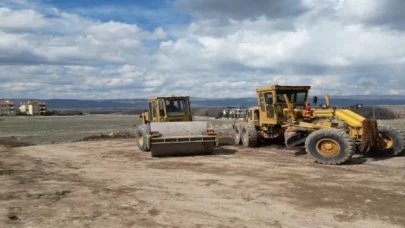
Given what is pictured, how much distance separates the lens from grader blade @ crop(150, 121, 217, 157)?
14.5 meters

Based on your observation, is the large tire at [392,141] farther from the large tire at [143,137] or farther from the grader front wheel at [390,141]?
the large tire at [143,137]

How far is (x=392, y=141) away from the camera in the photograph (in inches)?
535

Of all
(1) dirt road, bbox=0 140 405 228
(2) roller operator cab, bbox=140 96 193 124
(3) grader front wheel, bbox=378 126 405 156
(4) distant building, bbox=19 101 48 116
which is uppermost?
(4) distant building, bbox=19 101 48 116

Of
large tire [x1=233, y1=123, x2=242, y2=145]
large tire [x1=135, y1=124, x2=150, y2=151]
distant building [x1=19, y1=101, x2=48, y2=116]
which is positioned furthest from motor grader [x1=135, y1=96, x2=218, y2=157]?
distant building [x1=19, y1=101, x2=48, y2=116]

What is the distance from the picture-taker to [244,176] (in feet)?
35.3

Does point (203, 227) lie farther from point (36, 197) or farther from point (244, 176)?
point (244, 176)

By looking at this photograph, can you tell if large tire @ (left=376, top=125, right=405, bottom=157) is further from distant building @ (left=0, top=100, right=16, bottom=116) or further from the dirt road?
distant building @ (left=0, top=100, right=16, bottom=116)

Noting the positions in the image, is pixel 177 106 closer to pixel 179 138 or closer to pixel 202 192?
pixel 179 138

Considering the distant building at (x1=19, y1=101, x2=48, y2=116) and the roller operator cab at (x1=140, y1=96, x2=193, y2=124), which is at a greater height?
the distant building at (x1=19, y1=101, x2=48, y2=116)

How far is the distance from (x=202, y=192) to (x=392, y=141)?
768 centimetres

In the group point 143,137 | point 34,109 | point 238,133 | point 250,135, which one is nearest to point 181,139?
point 143,137

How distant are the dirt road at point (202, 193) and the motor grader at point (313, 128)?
522 mm

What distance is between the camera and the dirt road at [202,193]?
22.6 ft

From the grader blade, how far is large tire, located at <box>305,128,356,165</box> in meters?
3.59
